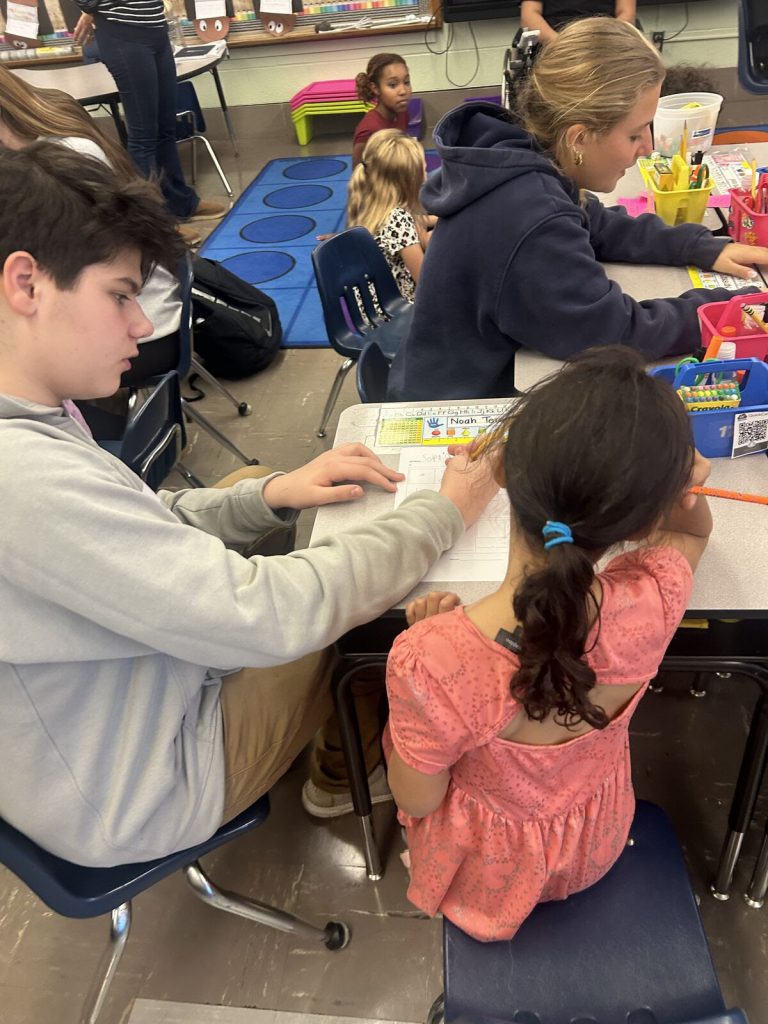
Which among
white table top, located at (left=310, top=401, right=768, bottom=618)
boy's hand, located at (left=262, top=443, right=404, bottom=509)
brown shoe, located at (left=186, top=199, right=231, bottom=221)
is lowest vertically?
brown shoe, located at (left=186, top=199, right=231, bottom=221)

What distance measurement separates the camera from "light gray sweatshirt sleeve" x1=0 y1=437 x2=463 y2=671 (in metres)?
0.76

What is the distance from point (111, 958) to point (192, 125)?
4.71m

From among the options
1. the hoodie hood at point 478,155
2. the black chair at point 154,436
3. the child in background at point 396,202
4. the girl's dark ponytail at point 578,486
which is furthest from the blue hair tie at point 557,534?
the child in background at point 396,202

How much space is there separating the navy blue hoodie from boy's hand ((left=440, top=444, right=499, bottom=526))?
392 millimetres

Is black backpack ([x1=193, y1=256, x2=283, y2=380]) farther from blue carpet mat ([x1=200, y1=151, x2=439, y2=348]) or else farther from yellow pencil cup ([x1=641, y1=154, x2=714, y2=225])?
yellow pencil cup ([x1=641, y1=154, x2=714, y2=225])

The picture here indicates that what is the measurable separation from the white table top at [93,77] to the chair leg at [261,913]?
3869 millimetres

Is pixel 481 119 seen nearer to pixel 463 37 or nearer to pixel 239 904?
pixel 239 904

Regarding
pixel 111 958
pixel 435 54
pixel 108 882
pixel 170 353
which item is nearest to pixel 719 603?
pixel 108 882

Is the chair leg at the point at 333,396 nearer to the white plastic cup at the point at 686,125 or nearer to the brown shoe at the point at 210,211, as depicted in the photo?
the white plastic cup at the point at 686,125

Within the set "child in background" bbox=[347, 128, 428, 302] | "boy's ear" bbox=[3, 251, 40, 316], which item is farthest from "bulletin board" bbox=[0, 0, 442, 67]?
"boy's ear" bbox=[3, 251, 40, 316]

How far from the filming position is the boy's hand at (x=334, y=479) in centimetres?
112

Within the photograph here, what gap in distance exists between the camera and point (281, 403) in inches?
109

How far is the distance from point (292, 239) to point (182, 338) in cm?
224

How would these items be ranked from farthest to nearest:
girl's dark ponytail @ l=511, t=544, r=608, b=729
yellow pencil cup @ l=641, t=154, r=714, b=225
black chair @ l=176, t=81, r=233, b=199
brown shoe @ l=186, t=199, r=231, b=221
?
black chair @ l=176, t=81, r=233, b=199, brown shoe @ l=186, t=199, r=231, b=221, yellow pencil cup @ l=641, t=154, r=714, b=225, girl's dark ponytail @ l=511, t=544, r=608, b=729
